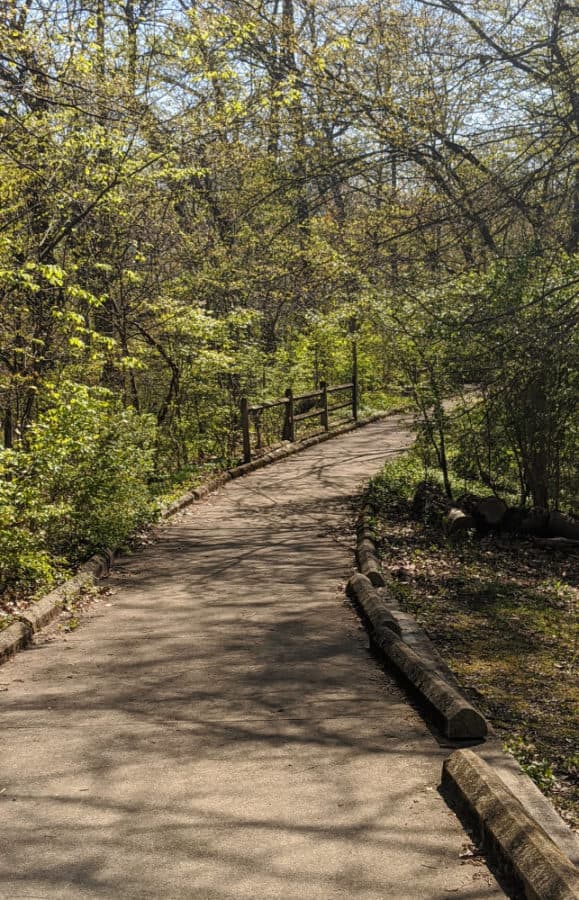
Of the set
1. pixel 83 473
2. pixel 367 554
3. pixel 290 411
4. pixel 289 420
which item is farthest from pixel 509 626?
pixel 289 420

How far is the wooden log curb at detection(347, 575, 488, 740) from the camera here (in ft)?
16.2

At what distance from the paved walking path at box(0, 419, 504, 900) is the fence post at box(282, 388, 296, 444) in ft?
40.3

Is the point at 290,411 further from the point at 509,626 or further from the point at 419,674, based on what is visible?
the point at 419,674

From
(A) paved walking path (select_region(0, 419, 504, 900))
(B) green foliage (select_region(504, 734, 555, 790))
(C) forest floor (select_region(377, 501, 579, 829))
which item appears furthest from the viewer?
(C) forest floor (select_region(377, 501, 579, 829))

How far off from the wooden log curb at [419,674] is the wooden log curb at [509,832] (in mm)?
675

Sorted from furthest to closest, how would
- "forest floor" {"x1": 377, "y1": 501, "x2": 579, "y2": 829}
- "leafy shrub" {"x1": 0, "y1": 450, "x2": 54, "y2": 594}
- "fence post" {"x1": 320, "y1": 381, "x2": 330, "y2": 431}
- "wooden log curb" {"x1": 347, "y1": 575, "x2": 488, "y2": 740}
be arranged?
"fence post" {"x1": 320, "y1": 381, "x2": 330, "y2": 431}, "leafy shrub" {"x1": 0, "y1": 450, "x2": 54, "y2": 594}, "forest floor" {"x1": 377, "y1": 501, "x2": 579, "y2": 829}, "wooden log curb" {"x1": 347, "y1": 575, "x2": 488, "y2": 740}

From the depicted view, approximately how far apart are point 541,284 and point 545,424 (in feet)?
5.97

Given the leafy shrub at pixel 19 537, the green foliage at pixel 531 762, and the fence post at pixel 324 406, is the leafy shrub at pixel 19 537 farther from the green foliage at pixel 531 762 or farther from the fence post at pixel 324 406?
the fence post at pixel 324 406

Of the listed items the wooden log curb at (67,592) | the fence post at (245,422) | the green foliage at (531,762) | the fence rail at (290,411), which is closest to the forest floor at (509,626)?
the green foliage at (531,762)

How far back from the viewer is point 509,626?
809 cm

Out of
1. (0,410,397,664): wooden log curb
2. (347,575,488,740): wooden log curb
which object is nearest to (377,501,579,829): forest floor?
(347,575,488,740): wooden log curb

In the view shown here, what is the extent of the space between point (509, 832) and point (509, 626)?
481 centimetres

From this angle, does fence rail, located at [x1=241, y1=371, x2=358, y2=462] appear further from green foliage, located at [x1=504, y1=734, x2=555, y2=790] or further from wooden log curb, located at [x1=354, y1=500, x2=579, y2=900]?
green foliage, located at [x1=504, y1=734, x2=555, y2=790]

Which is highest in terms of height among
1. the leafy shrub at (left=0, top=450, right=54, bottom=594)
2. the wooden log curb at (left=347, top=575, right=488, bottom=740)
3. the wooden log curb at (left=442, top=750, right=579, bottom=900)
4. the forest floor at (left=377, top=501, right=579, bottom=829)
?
the leafy shrub at (left=0, top=450, right=54, bottom=594)
